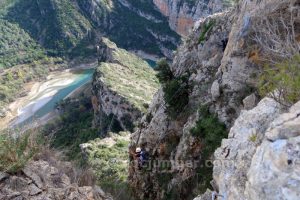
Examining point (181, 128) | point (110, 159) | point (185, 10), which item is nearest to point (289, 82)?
point (181, 128)

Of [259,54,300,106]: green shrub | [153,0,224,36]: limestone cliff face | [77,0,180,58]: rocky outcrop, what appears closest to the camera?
[259,54,300,106]: green shrub

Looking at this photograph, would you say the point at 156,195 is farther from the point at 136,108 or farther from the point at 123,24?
the point at 123,24

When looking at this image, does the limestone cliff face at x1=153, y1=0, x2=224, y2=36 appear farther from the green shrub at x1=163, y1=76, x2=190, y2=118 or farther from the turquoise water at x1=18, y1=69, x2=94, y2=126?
the green shrub at x1=163, y1=76, x2=190, y2=118

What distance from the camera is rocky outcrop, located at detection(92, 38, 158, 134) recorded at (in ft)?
202

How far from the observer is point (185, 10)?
12988cm

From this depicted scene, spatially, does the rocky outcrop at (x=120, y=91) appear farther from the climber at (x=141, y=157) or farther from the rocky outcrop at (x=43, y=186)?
the rocky outcrop at (x=43, y=186)

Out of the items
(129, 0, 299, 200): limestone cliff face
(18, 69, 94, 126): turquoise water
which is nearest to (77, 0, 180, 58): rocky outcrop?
(18, 69, 94, 126): turquoise water

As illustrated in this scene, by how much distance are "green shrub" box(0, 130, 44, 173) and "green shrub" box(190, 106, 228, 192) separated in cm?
618

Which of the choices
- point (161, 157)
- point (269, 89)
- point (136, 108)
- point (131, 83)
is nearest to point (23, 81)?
point (131, 83)

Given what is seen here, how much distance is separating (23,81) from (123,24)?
2070 inches

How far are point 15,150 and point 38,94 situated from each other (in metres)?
95.2

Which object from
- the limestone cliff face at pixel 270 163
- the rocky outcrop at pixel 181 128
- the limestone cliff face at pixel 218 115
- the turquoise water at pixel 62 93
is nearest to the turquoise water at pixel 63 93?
the turquoise water at pixel 62 93

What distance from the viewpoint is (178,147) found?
699 inches

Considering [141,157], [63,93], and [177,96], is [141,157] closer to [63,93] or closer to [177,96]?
[177,96]
